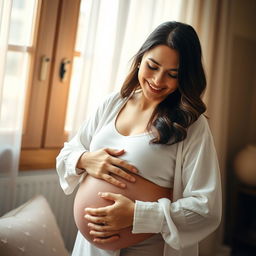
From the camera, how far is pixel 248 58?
2975 mm

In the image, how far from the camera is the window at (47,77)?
181 centimetres

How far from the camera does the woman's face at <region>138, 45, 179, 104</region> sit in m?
1.20

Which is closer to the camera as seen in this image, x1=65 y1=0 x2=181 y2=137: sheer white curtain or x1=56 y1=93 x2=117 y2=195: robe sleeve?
x1=56 y1=93 x2=117 y2=195: robe sleeve

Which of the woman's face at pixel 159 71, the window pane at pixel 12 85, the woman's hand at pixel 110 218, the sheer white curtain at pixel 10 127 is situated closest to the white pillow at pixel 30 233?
the sheer white curtain at pixel 10 127

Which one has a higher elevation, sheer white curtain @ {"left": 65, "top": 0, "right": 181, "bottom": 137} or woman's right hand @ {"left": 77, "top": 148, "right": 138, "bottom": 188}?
sheer white curtain @ {"left": 65, "top": 0, "right": 181, "bottom": 137}

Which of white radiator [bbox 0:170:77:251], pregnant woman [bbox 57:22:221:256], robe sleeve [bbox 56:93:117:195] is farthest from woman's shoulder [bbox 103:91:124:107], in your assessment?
white radiator [bbox 0:170:77:251]

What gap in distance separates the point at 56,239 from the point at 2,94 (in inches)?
24.5

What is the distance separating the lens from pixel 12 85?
166cm

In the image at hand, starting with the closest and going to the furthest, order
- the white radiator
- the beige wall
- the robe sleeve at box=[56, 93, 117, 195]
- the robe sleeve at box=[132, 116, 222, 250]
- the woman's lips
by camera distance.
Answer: the robe sleeve at box=[132, 116, 222, 250] → the woman's lips → the robe sleeve at box=[56, 93, 117, 195] → the white radiator → the beige wall

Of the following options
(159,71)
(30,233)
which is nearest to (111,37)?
(159,71)

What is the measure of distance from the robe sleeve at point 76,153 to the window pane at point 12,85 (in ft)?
1.27

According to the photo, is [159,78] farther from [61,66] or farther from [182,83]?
[61,66]

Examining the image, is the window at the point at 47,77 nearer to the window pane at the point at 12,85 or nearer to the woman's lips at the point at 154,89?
the window pane at the point at 12,85

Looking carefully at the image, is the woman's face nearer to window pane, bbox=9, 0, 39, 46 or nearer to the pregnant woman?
the pregnant woman
